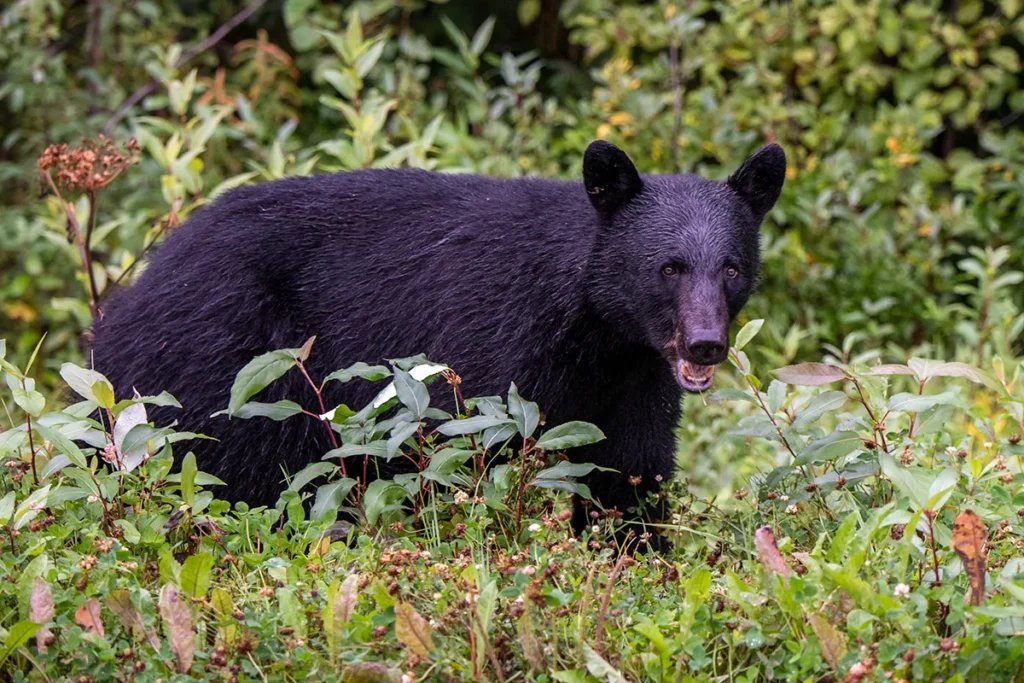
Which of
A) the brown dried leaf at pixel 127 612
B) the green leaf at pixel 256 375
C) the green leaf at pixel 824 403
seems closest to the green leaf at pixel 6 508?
the brown dried leaf at pixel 127 612

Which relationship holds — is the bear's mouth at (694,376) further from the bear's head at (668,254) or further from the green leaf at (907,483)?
the green leaf at (907,483)

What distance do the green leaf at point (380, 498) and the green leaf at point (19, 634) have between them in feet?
2.97

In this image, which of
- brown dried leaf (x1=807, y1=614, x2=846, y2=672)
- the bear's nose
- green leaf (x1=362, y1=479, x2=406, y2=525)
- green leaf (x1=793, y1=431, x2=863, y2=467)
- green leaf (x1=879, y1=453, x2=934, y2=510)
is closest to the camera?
brown dried leaf (x1=807, y1=614, x2=846, y2=672)

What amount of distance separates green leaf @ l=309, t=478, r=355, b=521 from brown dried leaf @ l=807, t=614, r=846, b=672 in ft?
4.44

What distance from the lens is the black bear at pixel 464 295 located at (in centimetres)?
421

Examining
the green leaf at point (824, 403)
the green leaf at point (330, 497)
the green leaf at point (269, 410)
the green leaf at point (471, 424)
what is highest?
the green leaf at point (269, 410)

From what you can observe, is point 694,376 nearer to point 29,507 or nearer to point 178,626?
point 178,626

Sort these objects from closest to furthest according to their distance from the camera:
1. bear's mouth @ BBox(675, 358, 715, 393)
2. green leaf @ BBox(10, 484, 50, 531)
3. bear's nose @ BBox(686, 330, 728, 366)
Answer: green leaf @ BBox(10, 484, 50, 531)
bear's nose @ BBox(686, 330, 728, 366)
bear's mouth @ BBox(675, 358, 715, 393)

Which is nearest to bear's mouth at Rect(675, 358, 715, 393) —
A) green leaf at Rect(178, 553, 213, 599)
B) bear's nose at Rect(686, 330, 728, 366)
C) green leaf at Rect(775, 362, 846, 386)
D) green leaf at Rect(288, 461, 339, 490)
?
bear's nose at Rect(686, 330, 728, 366)

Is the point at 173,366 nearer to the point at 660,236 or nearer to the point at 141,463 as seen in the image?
the point at 141,463

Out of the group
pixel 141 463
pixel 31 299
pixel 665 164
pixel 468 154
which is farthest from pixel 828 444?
pixel 31 299

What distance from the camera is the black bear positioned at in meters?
4.21

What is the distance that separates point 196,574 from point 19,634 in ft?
1.32

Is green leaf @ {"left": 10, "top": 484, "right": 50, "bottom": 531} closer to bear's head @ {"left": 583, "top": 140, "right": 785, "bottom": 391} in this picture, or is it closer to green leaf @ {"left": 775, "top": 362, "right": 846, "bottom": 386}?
bear's head @ {"left": 583, "top": 140, "right": 785, "bottom": 391}
